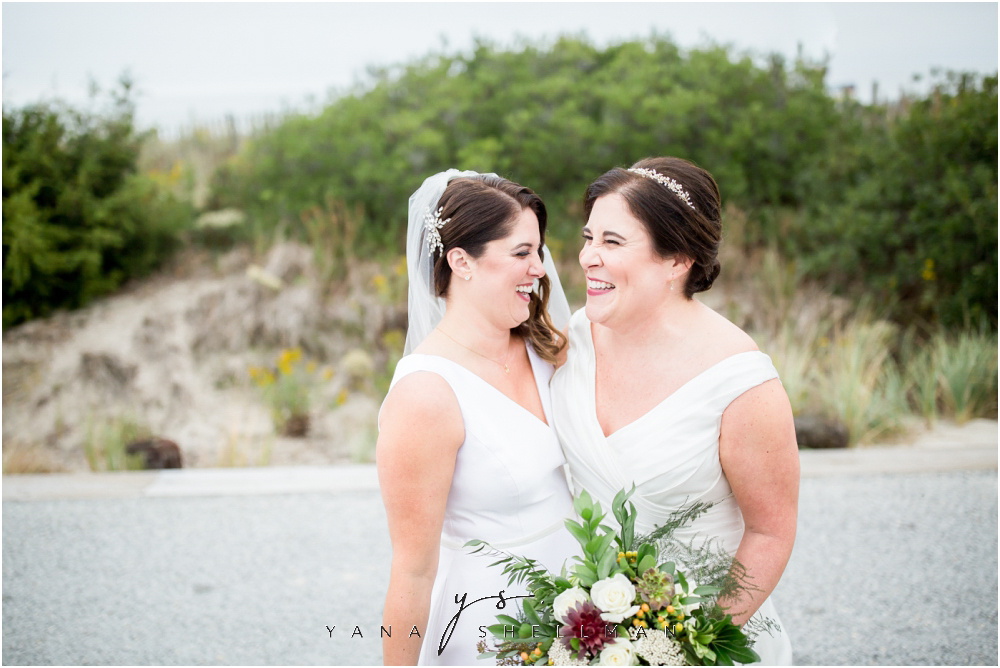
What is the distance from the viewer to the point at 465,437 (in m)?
2.00

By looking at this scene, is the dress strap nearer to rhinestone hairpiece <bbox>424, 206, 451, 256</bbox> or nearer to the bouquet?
the bouquet

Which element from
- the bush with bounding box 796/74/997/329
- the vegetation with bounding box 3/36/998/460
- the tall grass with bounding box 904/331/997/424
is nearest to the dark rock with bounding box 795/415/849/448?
the vegetation with bounding box 3/36/998/460

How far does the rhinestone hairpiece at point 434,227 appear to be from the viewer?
2141mm

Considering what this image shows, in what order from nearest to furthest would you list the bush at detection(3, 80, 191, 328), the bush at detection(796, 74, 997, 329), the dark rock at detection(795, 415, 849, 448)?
the dark rock at detection(795, 415, 849, 448)
the bush at detection(796, 74, 997, 329)
the bush at detection(3, 80, 191, 328)

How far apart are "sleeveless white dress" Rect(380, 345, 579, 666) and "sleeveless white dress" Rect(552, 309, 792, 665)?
123 millimetres

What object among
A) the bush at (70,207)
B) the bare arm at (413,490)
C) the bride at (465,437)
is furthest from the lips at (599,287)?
the bush at (70,207)

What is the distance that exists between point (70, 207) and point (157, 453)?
12.3 ft

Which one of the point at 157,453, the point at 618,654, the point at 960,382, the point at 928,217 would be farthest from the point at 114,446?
the point at 928,217

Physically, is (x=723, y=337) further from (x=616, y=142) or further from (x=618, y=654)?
(x=616, y=142)

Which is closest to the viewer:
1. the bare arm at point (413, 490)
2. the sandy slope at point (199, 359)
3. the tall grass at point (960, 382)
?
the bare arm at point (413, 490)

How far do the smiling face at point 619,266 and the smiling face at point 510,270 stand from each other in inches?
6.7

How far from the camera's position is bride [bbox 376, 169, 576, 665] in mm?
1863

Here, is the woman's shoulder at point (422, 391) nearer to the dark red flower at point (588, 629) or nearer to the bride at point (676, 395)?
the bride at point (676, 395)

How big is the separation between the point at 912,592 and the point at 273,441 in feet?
17.5
